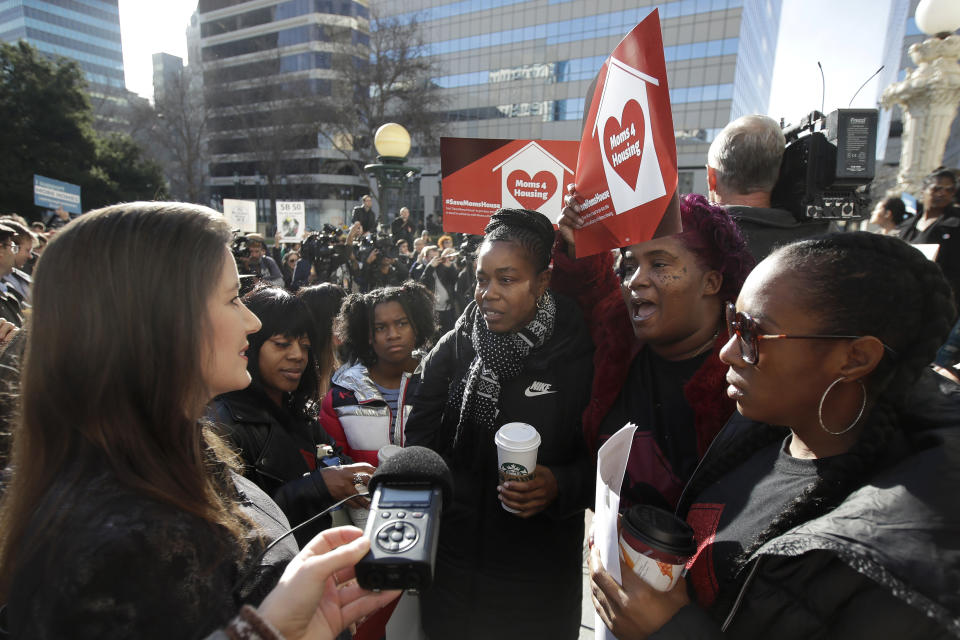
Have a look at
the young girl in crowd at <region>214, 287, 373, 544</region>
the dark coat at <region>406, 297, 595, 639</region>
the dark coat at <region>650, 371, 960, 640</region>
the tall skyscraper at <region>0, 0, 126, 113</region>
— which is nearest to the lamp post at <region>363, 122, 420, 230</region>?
the young girl in crowd at <region>214, 287, 373, 544</region>

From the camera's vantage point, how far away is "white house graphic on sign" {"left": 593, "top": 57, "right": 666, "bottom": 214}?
1630mm

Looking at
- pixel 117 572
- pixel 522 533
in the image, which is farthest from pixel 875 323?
pixel 117 572

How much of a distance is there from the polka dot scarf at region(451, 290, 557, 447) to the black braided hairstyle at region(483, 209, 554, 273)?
0.25 metres

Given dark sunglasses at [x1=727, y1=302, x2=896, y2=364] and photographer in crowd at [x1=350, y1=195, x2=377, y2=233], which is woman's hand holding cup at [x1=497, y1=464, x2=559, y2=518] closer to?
dark sunglasses at [x1=727, y1=302, x2=896, y2=364]

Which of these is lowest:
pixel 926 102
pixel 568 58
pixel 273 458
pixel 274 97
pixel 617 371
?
pixel 273 458

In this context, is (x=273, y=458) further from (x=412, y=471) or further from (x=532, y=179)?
(x=532, y=179)

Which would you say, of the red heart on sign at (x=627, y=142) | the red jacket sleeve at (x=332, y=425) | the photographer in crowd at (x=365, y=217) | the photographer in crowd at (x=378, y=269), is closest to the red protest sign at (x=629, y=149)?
the red heart on sign at (x=627, y=142)

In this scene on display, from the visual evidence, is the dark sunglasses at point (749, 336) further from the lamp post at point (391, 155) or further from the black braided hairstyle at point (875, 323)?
the lamp post at point (391, 155)

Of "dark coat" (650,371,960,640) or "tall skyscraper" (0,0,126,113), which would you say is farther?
"tall skyscraper" (0,0,126,113)

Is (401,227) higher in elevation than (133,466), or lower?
higher

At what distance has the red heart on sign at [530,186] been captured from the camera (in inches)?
137

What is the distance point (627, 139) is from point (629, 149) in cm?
4

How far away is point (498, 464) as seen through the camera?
1930 mm

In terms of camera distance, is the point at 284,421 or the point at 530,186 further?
the point at 530,186
